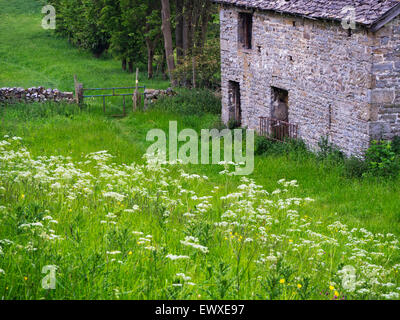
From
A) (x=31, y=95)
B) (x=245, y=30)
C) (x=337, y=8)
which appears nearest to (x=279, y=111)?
(x=245, y=30)

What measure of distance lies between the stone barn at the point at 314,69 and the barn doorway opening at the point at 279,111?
3 cm

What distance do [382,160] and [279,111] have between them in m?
5.72

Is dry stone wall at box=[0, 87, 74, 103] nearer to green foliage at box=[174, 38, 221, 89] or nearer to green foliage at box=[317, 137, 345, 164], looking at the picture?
green foliage at box=[174, 38, 221, 89]

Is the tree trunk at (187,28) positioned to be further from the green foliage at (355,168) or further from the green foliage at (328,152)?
the green foliage at (355,168)

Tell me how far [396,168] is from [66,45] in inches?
1527

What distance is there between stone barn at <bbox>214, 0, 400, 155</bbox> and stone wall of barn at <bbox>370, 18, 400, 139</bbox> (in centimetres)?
2

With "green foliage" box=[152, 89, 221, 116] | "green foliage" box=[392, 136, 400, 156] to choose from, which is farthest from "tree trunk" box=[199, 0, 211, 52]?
"green foliage" box=[392, 136, 400, 156]

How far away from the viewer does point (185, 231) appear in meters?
7.86

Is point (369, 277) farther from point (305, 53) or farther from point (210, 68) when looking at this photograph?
point (210, 68)

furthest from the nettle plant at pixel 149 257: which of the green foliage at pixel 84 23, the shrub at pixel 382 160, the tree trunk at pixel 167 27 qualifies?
the green foliage at pixel 84 23

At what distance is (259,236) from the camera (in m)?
8.37

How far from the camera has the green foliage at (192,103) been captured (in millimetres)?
23562

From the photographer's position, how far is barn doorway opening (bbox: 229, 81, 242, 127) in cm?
2183
